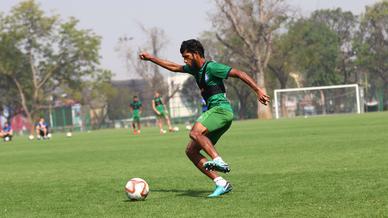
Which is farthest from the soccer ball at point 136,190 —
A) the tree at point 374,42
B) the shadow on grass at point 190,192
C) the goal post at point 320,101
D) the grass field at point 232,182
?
the tree at point 374,42

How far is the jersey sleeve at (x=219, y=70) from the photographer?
852 cm

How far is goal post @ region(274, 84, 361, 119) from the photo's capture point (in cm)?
5794

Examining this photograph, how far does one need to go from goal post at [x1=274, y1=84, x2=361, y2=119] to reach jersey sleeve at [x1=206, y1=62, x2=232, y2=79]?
49165 millimetres

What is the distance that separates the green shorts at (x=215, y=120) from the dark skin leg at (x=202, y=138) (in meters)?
0.06

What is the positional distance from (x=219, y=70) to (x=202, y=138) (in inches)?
33.7

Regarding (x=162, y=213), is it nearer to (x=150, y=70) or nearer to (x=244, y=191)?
(x=244, y=191)

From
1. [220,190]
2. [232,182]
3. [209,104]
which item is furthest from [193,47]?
[232,182]

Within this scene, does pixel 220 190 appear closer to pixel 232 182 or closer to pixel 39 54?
pixel 232 182

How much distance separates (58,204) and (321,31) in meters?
71.0

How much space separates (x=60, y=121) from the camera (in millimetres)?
76125

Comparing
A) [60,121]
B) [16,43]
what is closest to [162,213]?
[16,43]

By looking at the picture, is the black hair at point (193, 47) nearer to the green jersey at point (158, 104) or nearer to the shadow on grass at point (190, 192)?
the shadow on grass at point (190, 192)

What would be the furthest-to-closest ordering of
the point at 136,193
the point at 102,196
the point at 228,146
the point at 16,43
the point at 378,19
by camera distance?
the point at 378,19 → the point at 16,43 → the point at 228,146 → the point at 102,196 → the point at 136,193

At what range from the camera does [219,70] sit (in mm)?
8555
